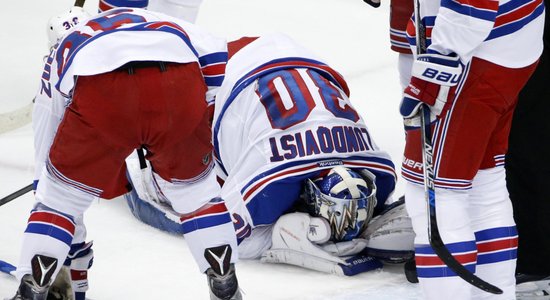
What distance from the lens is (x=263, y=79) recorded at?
3.61 metres

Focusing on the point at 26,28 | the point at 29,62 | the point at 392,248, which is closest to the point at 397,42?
the point at 392,248

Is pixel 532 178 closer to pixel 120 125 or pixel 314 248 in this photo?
pixel 314 248

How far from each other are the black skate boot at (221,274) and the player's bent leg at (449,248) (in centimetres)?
44

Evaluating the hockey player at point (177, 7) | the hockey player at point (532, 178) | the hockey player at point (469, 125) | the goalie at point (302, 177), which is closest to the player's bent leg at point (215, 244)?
the hockey player at point (469, 125)

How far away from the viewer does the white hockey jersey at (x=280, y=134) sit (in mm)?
3393

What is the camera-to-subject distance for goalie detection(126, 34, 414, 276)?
3.34 meters

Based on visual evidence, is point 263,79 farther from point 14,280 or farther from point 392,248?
point 14,280

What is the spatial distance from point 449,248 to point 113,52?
843mm

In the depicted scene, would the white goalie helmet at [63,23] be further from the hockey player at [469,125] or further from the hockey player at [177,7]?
the hockey player at [469,125]

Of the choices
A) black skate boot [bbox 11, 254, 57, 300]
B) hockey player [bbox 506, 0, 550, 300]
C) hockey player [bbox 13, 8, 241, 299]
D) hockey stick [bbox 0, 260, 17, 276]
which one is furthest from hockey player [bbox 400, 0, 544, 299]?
hockey stick [bbox 0, 260, 17, 276]

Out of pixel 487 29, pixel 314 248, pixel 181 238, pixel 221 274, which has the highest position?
pixel 487 29

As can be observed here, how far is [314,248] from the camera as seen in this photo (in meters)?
3.36

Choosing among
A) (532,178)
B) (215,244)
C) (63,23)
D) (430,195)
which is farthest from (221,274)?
(532,178)

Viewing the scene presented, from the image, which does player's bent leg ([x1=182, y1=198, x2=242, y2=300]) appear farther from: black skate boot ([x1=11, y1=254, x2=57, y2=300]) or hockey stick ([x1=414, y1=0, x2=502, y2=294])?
hockey stick ([x1=414, y1=0, x2=502, y2=294])
